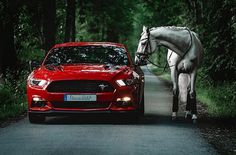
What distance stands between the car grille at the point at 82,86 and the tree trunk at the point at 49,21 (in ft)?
36.6

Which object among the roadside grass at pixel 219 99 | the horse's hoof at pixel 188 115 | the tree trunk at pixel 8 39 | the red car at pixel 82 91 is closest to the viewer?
the red car at pixel 82 91

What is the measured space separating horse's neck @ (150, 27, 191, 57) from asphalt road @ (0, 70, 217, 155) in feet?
4.90

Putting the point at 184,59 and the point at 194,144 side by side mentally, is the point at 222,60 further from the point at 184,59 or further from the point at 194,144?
the point at 194,144

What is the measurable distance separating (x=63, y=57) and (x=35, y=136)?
3.22m

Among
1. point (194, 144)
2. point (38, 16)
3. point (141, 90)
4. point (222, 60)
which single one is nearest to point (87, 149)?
point (194, 144)

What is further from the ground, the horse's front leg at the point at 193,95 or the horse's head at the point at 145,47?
the horse's head at the point at 145,47

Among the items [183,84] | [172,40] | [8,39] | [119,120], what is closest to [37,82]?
[119,120]

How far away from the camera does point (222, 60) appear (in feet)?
60.1

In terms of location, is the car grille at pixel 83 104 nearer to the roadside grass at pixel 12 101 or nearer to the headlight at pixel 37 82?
the headlight at pixel 37 82

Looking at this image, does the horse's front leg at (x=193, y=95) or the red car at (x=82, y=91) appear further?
the horse's front leg at (x=193, y=95)

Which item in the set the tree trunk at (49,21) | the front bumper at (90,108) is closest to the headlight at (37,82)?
the front bumper at (90,108)

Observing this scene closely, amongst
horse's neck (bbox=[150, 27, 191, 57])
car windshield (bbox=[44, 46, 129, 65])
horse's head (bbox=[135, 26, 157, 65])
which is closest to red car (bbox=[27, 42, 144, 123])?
horse's head (bbox=[135, 26, 157, 65])

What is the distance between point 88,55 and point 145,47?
1341mm

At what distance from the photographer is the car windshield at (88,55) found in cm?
1234
